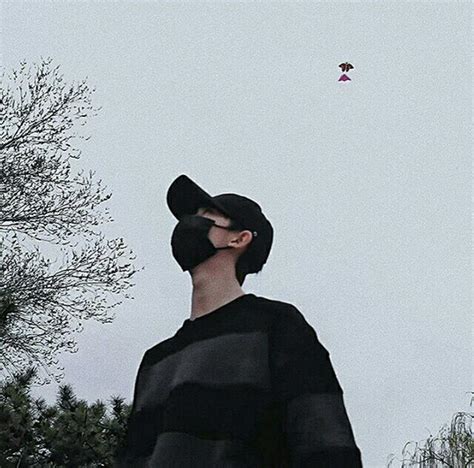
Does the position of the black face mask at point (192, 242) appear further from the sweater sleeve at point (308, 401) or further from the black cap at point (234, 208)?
the sweater sleeve at point (308, 401)

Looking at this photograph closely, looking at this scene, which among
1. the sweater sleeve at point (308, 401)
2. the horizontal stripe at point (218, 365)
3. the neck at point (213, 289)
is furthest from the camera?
the neck at point (213, 289)

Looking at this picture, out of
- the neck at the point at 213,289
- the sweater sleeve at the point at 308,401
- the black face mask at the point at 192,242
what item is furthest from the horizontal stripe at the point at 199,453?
the black face mask at the point at 192,242

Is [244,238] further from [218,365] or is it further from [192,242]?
[218,365]

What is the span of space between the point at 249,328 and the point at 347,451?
0.44 metres

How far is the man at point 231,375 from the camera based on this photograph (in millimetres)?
2703

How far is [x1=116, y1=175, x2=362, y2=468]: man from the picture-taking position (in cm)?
270

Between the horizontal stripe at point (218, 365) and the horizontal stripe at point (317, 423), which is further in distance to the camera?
the horizontal stripe at point (218, 365)

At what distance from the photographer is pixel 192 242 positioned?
306 centimetres

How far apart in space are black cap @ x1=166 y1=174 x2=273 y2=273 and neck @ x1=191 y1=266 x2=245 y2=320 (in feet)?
0.25

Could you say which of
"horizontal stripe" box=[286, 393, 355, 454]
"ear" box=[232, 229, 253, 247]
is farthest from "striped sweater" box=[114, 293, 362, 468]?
"ear" box=[232, 229, 253, 247]

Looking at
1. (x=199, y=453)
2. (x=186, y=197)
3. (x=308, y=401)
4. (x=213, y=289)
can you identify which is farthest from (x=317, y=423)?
(x=186, y=197)

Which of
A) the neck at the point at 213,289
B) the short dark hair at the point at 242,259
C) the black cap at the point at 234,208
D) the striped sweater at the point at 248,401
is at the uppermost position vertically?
the black cap at the point at 234,208

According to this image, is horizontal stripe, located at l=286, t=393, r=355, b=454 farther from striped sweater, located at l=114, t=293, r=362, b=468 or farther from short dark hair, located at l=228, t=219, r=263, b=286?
short dark hair, located at l=228, t=219, r=263, b=286

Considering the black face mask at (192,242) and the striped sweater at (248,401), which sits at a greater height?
the black face mask at (192,242)
